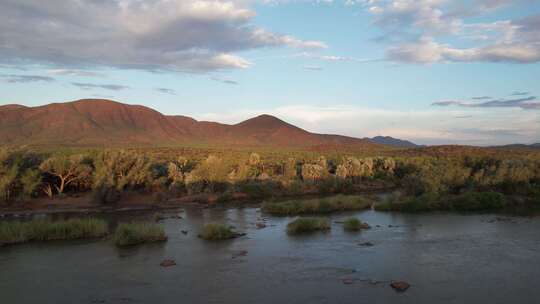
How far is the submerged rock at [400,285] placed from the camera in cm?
1423

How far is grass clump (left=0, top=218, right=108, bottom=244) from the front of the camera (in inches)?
867

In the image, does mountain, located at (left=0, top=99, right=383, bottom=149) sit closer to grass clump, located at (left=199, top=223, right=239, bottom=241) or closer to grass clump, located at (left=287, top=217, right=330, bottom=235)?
grass clump, located at (left=199, top=223, right=239, bottom=241)

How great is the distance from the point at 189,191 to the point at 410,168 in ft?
74.7

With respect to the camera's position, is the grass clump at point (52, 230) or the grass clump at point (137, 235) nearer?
the grass clump at point (137, 235)

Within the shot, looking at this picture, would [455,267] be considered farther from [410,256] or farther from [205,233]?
[205,233]

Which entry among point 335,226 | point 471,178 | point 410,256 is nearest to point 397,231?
point 335,226

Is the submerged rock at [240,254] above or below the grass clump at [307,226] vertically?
below

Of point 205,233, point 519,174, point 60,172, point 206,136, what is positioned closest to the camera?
point 205,233

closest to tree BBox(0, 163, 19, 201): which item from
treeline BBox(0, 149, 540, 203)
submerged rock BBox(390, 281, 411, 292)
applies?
treeline BBox(0, 149, 540, 203)

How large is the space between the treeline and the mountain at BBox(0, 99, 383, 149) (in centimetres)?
6036

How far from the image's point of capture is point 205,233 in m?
21.9

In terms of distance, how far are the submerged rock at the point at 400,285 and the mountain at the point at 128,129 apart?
8974 cm

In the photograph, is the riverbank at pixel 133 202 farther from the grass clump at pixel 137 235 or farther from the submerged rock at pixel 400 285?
the submerged rock at pixel 400 285

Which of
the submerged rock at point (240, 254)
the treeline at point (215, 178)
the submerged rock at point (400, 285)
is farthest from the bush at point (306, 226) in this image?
the treeline at point (215, 178)
